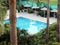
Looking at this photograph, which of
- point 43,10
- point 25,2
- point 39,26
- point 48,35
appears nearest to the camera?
point 48,35

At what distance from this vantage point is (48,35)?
11.6 m

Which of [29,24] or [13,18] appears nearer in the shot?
[13,18]

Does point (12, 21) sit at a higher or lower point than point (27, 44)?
higher

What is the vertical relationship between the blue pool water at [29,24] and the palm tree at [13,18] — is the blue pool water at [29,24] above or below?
below

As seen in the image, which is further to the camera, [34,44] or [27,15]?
[27,15]

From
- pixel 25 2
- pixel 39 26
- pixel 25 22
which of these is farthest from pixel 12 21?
pixel 25 2

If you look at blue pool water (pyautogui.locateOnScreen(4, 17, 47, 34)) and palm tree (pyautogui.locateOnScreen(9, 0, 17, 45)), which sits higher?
palm tree (pyautogui.locateOnScreen(9, 0, 17, 45))

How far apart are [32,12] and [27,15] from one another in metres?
1.34

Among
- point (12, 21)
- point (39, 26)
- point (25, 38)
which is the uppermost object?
point (12, 21)

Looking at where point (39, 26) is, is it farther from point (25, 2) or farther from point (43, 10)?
point (25, 2)

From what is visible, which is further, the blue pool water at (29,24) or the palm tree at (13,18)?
the blue pool water at (29,24)

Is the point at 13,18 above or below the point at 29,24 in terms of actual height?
above

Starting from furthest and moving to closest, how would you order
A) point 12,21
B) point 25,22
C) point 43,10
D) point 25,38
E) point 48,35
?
point 43,10
point 25,22
point 48,35
point 25,38
point 12,21

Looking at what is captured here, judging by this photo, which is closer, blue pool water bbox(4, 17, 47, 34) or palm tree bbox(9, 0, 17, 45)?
palm tree bbox(9, 0, 17, 45)
